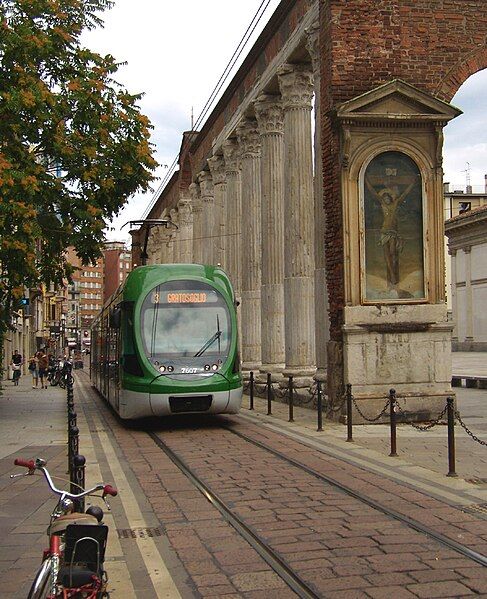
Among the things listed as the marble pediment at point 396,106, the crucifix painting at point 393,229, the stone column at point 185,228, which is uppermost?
the stone column at point 185,228

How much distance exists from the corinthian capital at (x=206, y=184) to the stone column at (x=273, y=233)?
1305 centimetres

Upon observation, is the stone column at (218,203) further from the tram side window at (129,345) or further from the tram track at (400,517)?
the tram track at (400,517)

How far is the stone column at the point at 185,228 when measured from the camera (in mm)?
46250

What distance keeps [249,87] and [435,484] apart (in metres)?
20.7

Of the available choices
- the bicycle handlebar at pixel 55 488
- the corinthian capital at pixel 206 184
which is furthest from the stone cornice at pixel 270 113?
the bicycle handlebar at pixel 55 488

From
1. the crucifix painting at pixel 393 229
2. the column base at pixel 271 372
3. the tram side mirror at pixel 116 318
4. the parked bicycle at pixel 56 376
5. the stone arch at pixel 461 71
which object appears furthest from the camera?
the parked bicycle at pixel 56 376

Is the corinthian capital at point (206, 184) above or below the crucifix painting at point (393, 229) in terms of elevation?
above

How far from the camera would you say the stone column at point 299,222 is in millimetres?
22375

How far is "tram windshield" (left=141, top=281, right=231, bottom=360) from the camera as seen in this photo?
1561 centimetres

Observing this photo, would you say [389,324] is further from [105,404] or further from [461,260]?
[461,260]

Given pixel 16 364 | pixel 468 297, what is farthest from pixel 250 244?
pixel 468 297

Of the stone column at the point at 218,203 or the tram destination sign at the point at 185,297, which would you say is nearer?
the tram destination sign at the point at 185,297

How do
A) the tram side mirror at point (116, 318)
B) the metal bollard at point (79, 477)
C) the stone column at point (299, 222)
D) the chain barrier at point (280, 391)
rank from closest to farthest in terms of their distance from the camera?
the metal bollard at point (79, 477) → the tram side mirror at point (116, 318) → the stone column at point (299, 222) → the chain barrier at point (280, 391)

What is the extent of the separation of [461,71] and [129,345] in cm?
865
